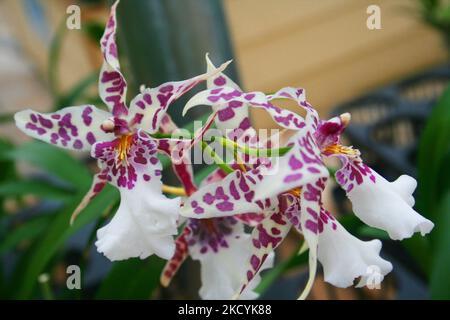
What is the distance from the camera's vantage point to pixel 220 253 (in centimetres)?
43

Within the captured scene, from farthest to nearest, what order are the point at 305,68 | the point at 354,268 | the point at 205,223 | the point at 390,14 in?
1. the point at 305,68
2. the point at 390,14
3. the point at 205,223
4. the point at 354,268

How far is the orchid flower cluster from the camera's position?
317 millimetres

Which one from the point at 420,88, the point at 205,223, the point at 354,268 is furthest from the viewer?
the point at 420,88

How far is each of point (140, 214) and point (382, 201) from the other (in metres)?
0.15

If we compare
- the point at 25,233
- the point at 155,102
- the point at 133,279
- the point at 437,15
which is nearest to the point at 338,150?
the point at 155,102

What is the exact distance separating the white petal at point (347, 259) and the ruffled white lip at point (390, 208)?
0.02 m

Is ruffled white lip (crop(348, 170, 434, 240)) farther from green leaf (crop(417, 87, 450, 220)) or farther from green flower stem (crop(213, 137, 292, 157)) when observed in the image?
green leaf (crop(417, 87, 450, 220))

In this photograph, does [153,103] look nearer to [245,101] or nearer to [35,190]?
[245,101]

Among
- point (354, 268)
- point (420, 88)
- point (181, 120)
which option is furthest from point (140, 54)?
point (420, 88)

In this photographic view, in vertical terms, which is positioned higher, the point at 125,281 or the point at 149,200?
the point at 149,200

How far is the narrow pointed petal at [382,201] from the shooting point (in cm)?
32

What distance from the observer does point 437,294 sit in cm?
46
